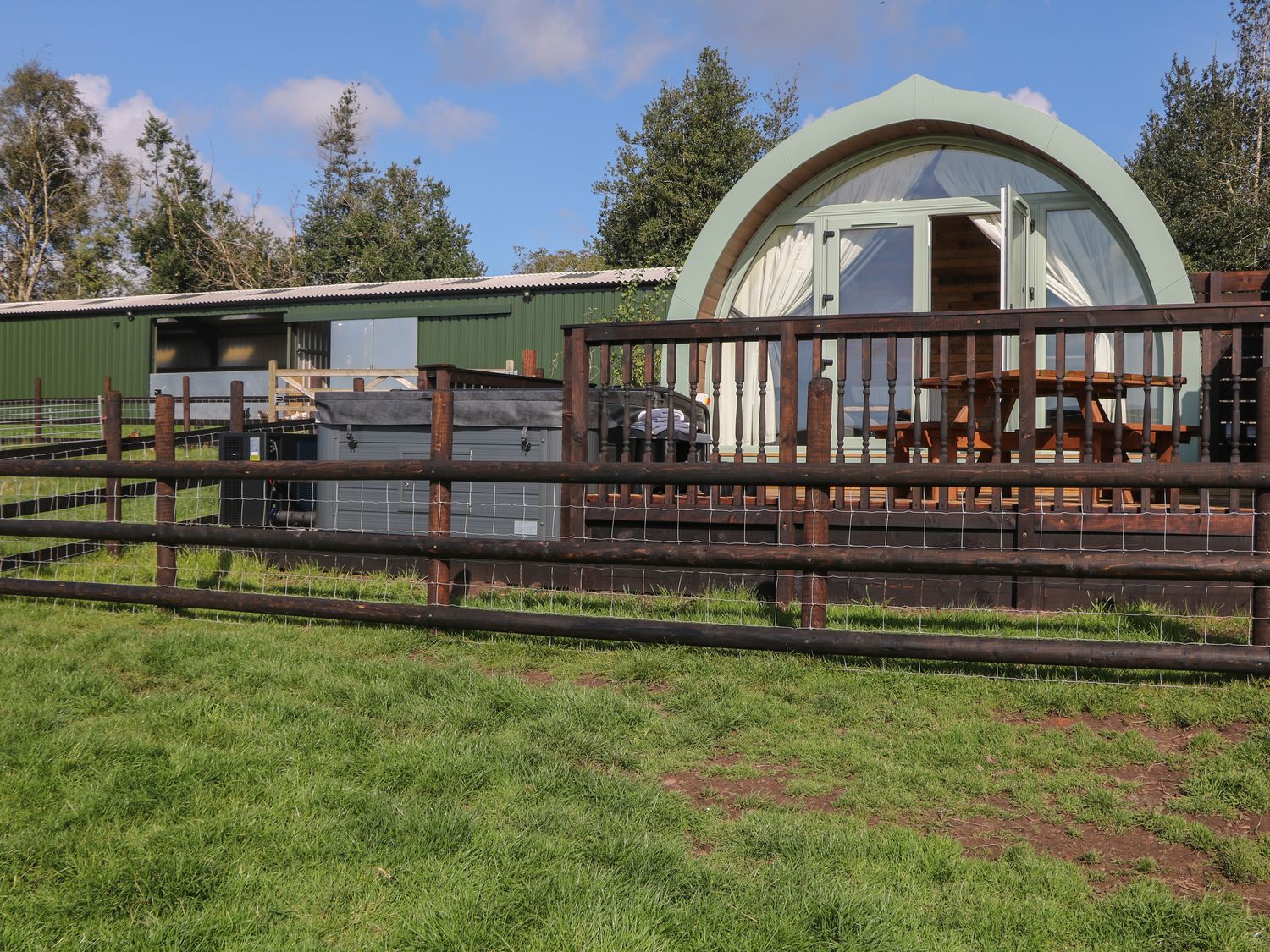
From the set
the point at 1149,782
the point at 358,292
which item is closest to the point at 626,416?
the point at 1149,782

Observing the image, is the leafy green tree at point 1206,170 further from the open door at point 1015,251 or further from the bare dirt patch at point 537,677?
the bare dirt patch at point 537,677

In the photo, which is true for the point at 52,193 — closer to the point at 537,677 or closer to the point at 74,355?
the point at 74,355

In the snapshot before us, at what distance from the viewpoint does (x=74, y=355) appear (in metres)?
25.9

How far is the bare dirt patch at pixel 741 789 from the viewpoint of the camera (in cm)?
344

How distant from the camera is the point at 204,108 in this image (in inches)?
1702

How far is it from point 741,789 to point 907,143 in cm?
717

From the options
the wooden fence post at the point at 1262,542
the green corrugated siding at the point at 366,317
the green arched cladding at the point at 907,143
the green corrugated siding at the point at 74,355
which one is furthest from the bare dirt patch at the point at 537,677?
the green corrugated siding at the point at 74,355

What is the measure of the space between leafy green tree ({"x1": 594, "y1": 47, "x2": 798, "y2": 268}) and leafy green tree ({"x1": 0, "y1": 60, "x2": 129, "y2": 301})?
23.7m

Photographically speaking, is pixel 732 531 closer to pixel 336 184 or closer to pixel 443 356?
pixel 443 356

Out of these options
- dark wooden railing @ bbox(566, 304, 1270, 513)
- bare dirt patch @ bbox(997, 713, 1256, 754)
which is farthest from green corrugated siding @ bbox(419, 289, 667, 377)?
bare dirt patch @ bbox(997, 713, 1256, 754)

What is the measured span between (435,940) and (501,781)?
992 millimetres

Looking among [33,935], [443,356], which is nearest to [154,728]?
[33,935]

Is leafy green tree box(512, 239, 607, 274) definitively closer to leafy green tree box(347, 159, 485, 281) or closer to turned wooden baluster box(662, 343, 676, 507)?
leafy green tree box(347, 159, 485, 281)

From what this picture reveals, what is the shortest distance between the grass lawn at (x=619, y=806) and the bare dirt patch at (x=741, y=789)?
0.05 feet
